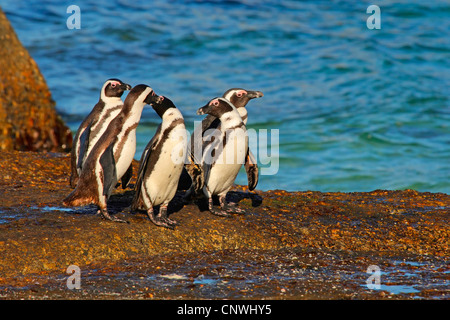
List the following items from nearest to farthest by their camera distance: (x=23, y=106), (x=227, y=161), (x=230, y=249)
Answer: (x=230, y=249)
(x=227, y=161)
(x=23, y=106)

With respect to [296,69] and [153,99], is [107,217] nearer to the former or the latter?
[153,99]

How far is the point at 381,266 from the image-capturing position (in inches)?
188

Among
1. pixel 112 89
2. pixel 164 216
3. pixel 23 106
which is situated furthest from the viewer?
pixel 23 106

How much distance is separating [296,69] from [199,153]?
12.6 meters

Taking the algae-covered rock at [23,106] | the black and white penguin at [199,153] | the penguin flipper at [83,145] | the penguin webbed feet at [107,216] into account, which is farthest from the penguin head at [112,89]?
the algae-covered rock at [23,106]

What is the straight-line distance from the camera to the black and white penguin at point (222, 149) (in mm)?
5617

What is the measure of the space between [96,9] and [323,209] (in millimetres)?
19867

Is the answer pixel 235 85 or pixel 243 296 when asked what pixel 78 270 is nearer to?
pixel 243 296

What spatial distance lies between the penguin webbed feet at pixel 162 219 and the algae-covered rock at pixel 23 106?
419 centimetres

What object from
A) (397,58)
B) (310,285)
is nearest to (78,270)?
(310,285)

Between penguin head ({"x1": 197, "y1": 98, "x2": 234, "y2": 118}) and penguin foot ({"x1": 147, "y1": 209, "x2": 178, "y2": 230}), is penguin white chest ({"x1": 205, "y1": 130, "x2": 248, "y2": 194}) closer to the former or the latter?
penguin head ({"x1": 197, "y1": 98, "x2": 234, "y2": 118})

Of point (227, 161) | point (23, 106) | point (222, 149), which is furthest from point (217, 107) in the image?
point (23, 106)

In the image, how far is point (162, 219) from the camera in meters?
5.30

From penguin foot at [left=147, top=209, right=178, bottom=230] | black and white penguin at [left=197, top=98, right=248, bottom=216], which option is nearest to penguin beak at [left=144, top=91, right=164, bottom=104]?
black and white penguin at [left=197, top=98, right=248, bottom=216]
